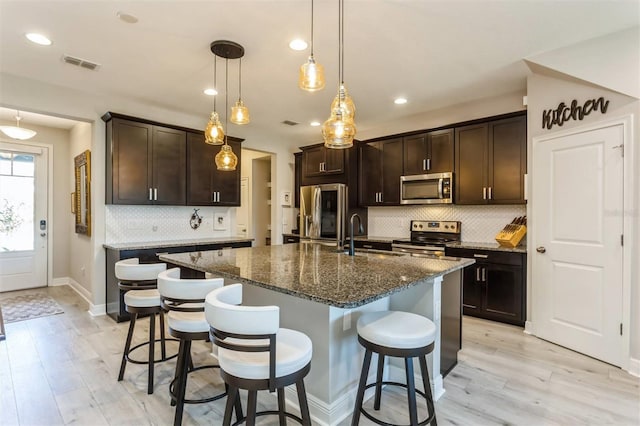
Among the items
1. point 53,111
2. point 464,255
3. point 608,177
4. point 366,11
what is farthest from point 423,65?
point 53,111

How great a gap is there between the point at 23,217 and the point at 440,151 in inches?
260

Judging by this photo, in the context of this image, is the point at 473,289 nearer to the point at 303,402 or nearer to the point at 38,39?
the point at 303,402

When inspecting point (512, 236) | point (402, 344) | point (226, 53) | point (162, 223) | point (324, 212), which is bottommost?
point (402, 344)

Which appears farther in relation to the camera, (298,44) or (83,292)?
(83,292)

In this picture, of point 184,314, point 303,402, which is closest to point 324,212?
point 184,314

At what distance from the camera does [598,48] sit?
2764 mm

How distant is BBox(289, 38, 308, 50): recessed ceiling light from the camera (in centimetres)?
271

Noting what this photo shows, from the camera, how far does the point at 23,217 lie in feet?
17.3

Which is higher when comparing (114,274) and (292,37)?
(292,37)

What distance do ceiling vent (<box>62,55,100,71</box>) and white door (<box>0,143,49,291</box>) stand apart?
3.16 m

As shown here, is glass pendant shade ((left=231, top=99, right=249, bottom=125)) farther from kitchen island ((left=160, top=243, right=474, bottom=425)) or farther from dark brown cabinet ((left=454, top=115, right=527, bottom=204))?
dark brown cabinet ((left=454, top=115, right=527, bottom=204))

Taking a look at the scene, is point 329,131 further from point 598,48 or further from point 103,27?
point 598,48

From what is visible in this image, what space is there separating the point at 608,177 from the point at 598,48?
111cm

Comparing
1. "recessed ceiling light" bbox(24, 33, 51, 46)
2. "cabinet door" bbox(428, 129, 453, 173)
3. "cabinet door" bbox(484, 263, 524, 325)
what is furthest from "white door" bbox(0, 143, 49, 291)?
"cabinet door" bbox(484, 263, 524, 325)
